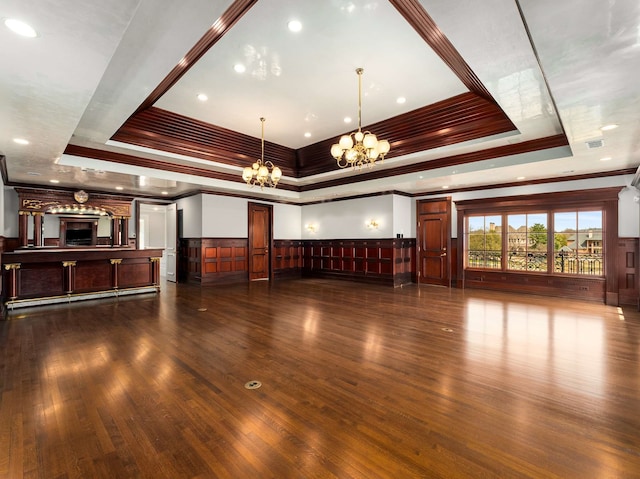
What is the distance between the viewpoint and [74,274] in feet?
20.7

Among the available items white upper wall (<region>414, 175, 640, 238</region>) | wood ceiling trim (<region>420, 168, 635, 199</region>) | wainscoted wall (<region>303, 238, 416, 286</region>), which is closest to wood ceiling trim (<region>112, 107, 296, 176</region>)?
wainscoted wall (<region>303, 238, 416, 286</region>)

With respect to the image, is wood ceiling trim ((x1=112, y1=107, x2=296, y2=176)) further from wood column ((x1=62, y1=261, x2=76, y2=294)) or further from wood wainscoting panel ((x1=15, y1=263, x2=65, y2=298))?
wood wainscoting panel ((x1=15, y1=263, x2=65, y2=298))

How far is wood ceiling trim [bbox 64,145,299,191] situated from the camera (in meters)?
5.57

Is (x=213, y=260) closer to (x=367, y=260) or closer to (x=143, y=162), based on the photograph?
(x=143, y=162)

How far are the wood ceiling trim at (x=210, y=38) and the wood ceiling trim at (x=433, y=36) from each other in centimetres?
147

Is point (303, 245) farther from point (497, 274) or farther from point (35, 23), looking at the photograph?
point (35, 23)

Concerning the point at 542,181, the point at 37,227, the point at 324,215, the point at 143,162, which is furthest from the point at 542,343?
the point at 37,227

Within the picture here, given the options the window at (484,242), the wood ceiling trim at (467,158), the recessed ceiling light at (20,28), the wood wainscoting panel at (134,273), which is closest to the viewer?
the recessed ceiling light at (20,28)

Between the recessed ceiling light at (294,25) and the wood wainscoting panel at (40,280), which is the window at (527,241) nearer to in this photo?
the recessed ceiling light at (294,25)

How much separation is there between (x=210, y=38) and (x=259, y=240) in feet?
22.5

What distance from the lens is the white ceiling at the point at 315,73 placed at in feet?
6.85

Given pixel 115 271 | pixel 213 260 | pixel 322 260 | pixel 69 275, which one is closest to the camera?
pixel 69 275

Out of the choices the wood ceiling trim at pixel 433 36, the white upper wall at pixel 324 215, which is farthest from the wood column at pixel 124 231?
the wood ceiling trim at pixel 433 36

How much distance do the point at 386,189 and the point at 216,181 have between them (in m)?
4.37
